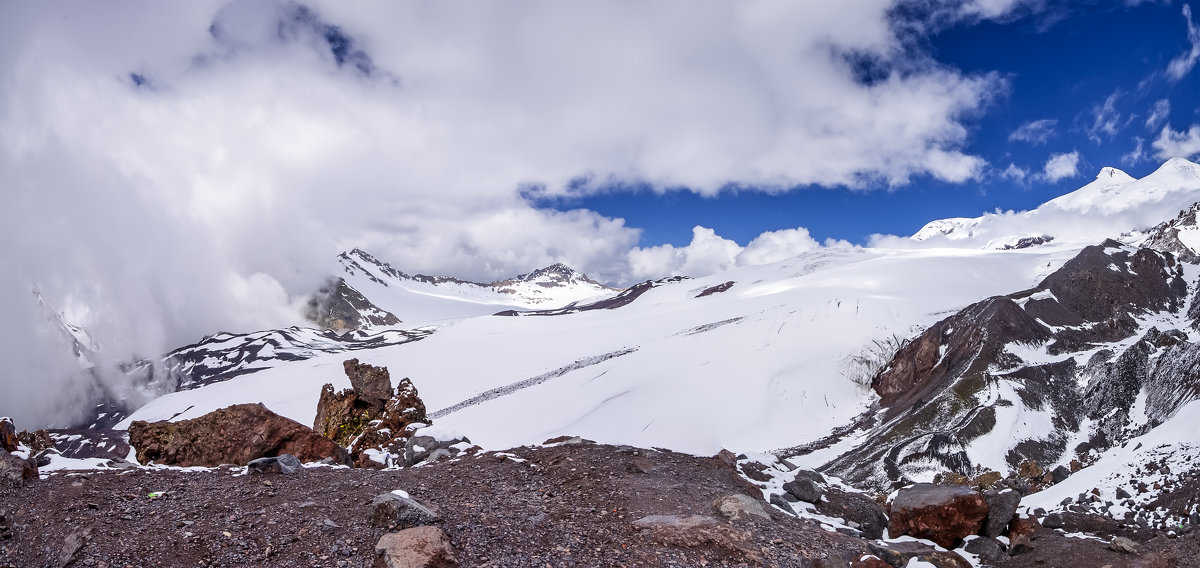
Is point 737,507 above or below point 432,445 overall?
below

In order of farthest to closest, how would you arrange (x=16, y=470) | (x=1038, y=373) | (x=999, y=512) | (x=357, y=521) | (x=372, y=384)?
(x=1038, y=373) → (x=372, y=384) → (x=999, y=512) → (x=16, y=470) → (x=357, y=521)

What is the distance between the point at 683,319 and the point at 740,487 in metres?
88.3

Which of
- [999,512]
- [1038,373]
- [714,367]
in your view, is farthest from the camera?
[714,367]

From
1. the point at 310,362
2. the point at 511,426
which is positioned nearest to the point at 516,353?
the point at 511,426

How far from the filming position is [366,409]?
29672mm

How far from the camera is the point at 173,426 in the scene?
18.4 metres

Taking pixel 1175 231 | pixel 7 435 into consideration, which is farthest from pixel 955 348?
pixel 1175 231

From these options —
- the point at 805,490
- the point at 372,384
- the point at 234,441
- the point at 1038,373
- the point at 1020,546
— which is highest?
the point at 372,384

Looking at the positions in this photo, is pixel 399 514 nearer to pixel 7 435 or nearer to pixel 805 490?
pixel 805 490

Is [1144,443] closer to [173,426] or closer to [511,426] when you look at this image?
[173,426]

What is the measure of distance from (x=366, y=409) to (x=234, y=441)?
41.3 feet

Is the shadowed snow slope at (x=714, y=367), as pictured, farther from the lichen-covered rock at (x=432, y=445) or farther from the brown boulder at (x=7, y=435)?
the brown boulder at (x=7, y=435)

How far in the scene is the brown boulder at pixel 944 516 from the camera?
512 inches

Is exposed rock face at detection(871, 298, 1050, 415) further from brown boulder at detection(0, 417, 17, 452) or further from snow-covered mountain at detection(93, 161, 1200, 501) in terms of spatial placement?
brown boulder at detection(0, 417, 17, 452)
